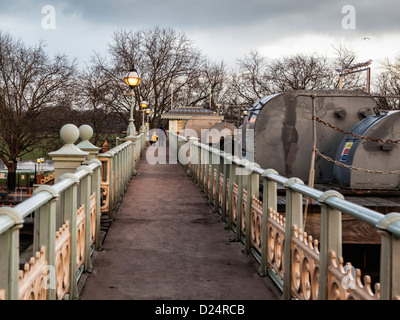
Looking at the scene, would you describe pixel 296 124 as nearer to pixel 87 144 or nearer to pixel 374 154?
pixel 374 154

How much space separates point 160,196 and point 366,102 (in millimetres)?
6521

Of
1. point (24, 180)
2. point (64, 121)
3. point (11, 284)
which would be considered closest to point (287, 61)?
point (64, 121)

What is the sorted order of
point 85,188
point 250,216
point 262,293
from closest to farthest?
point 262,293, point 85,188, point 250,216

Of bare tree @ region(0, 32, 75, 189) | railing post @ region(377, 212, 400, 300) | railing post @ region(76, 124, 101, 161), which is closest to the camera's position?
railing post @ region(377, 212, 400, 300)

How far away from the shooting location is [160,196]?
11.7 meters

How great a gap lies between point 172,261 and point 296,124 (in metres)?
7.43

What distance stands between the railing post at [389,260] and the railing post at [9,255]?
80.1 inches

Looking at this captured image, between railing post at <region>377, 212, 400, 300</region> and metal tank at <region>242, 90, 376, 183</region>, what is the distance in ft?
32.1

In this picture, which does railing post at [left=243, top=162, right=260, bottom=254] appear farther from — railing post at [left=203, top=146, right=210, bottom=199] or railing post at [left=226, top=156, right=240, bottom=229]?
railing post at [left=203, top=146, right=210, bottom=199]

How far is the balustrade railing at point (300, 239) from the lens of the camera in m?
2.40

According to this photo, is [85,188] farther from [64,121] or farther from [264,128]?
[64,121]

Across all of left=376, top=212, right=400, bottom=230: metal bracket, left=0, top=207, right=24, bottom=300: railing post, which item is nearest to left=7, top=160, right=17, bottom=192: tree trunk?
left=0, top=207, right=24, bottom=300: railing post

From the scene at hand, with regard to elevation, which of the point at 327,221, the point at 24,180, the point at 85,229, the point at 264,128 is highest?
the point at 264,128

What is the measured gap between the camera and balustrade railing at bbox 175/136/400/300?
2.40m
